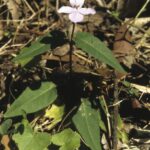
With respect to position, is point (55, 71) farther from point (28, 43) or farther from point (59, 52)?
point (28, 43)

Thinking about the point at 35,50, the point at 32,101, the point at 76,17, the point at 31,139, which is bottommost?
the point at 31,139

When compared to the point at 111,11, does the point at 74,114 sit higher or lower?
lower

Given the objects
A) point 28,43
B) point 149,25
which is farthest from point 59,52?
point 149,25

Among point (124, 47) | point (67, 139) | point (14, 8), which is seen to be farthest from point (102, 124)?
point (14, 8)

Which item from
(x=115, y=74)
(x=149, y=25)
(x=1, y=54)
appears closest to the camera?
(x=115, y=74)

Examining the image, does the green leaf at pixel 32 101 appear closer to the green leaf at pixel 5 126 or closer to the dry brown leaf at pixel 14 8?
the green leaf at pixel 5 126

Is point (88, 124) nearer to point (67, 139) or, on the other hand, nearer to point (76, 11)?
point (67, 139)

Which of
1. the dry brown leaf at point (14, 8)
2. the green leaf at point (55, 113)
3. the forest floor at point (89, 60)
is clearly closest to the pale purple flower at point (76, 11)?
the forest floor at point (89, 60)
